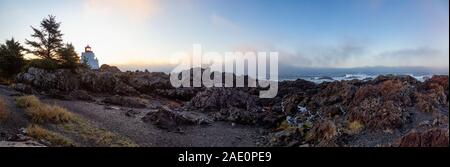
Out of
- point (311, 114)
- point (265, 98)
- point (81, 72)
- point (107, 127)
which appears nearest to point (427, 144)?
point (311, 114)

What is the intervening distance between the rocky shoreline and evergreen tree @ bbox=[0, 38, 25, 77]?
3.49m

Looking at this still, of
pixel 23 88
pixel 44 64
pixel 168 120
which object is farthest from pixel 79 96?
pixel 168 120

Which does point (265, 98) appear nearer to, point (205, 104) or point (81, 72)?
point (205, 104)

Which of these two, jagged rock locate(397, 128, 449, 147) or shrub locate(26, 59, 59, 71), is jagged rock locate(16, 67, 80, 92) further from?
jagged rock locate(397, 128, 449, 147)

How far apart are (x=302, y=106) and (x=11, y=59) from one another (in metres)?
17.2

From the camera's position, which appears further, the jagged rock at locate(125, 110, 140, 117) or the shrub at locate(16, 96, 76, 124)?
the jagged rock at locate(125, 110, 140, 117)

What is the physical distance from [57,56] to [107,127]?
11379 millimetres

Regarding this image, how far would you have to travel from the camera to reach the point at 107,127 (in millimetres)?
12703

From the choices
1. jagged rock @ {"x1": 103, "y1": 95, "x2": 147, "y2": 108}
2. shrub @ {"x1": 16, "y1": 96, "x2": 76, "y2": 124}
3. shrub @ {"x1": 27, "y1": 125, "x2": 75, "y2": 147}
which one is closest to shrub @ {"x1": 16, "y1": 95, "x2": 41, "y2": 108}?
shrub @ {"x1": 16, "y1": 96, "x2": 76, "y2": 124}

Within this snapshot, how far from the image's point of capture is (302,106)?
54.2ft

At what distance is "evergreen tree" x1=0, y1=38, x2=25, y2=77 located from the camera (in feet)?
73.4

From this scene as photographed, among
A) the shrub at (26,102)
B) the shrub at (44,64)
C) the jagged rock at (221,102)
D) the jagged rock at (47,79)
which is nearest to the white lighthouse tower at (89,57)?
the shrub at (44,64)

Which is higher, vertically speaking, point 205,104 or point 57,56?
point 57,56

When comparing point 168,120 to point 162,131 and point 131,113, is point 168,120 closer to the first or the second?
point 162,131
